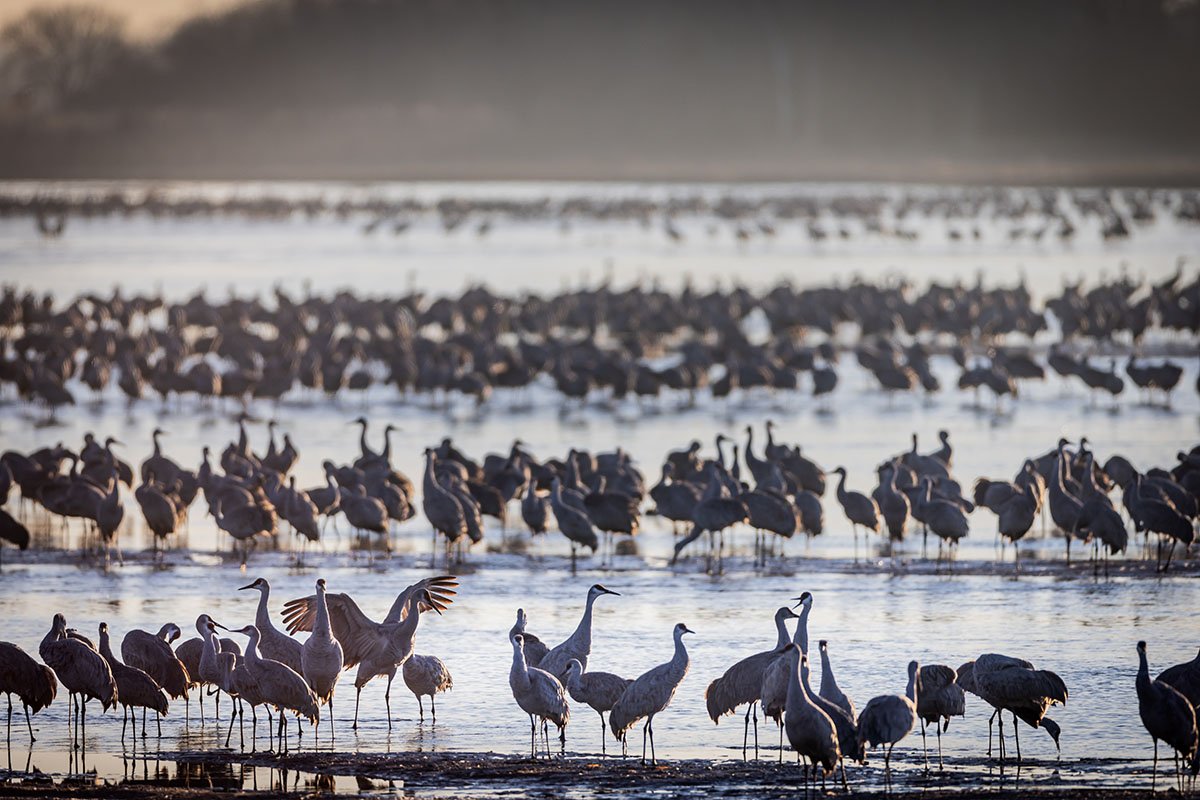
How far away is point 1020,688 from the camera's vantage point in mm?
9570

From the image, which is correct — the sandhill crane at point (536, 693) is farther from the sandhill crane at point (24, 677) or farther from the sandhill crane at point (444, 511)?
the sandhill crane at point (444, 511)

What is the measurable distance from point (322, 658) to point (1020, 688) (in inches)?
160

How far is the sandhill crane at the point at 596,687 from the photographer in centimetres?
1006

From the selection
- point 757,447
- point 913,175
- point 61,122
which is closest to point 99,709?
point 757,447

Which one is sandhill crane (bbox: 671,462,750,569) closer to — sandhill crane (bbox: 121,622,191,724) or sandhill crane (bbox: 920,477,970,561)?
sandhill crane (bbox: 920,477,970,561)

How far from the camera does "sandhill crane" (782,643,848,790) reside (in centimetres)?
880

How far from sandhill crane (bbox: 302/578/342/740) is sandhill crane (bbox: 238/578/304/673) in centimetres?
20

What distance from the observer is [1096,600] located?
44.2 feet

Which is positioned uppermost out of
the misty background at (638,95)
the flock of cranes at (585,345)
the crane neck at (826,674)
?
the misty background at (638,95)

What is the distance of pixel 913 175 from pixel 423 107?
41.8 metres

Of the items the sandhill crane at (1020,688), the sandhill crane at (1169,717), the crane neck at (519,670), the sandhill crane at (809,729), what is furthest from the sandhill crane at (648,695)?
the sandhill crane at (1169,717)

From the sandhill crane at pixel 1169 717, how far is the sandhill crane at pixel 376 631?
4251 mm

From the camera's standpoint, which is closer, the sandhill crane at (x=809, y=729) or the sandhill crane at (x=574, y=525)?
the sandhill crane at (x=809, y=729)

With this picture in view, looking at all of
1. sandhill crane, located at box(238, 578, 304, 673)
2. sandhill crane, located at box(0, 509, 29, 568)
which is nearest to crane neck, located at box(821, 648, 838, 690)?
sandhill crane, located at box(238, 578, 304, 673)
